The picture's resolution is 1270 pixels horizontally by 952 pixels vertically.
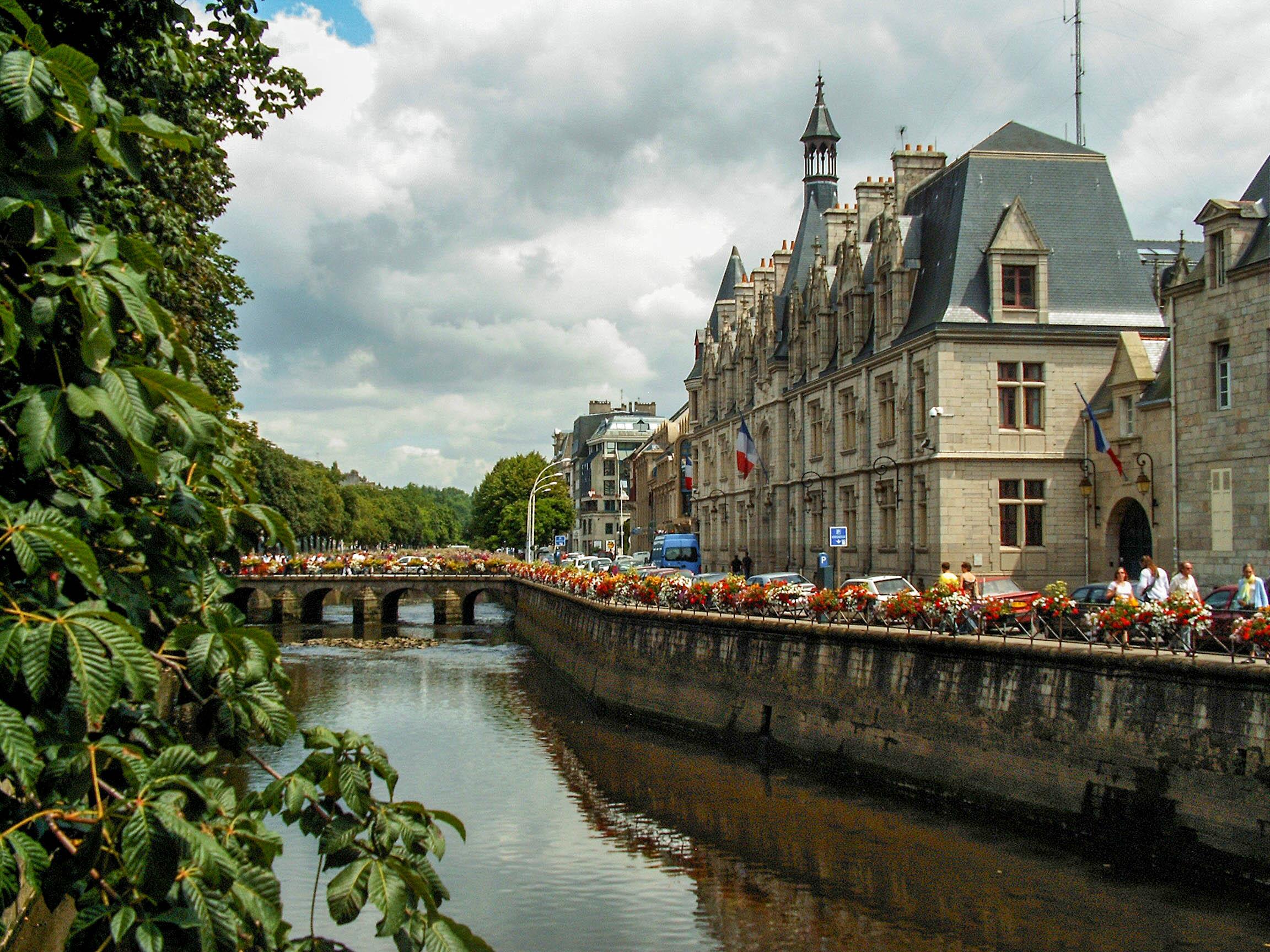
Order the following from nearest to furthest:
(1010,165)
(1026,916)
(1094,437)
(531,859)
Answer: (1026,916) → (531,859) → (1094,437) → (1010,165)

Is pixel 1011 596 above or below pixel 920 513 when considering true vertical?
below

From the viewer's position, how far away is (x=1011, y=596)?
2959 centimetres

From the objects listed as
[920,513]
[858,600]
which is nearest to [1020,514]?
[920,513]

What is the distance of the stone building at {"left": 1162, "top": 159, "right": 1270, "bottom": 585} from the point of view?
30.0 m

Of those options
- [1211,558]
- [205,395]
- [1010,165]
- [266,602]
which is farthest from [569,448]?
[205,395]

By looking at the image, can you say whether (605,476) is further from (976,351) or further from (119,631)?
(119,631)

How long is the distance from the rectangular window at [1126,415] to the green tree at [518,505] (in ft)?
337

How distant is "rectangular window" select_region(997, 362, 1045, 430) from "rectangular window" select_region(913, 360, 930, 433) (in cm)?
258

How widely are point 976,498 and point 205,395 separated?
39.4 meters

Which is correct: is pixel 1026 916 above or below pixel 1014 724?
below

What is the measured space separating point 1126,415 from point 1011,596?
1276 centimetres

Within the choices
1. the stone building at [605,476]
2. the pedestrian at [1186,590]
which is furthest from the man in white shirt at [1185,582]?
the stone building at [605,476]

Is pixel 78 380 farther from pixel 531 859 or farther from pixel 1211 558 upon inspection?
pixel 1211 558

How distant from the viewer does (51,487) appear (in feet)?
18.5
